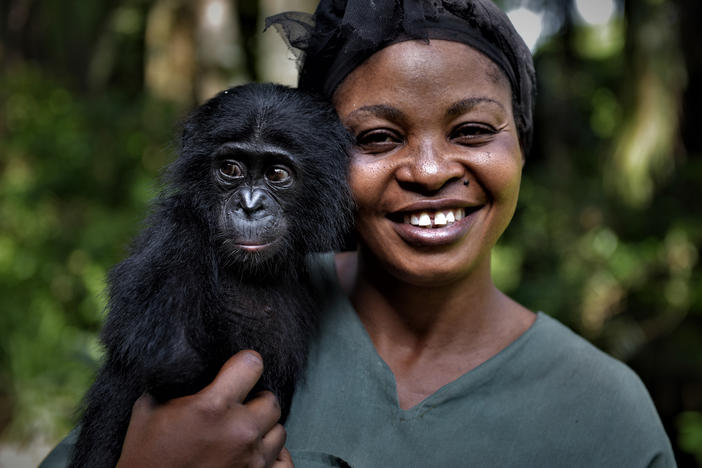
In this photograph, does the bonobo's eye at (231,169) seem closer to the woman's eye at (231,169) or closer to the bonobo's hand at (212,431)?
the woman's eye at (231,169)

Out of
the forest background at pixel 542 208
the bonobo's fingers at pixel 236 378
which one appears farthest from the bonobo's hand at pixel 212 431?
the forest background at pixel 542 208

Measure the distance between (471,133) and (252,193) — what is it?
0.65m

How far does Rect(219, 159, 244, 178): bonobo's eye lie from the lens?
179 cm

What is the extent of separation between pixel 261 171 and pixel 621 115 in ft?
15.0

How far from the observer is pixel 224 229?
1.73 meters

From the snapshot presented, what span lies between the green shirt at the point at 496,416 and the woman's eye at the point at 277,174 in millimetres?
572

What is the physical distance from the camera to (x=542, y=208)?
5.65 metres

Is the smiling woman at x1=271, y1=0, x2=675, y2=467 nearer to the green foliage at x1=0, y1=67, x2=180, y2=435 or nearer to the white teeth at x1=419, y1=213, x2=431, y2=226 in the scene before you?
the white teeth at x1=419, y1=213, x2=431, y2=226

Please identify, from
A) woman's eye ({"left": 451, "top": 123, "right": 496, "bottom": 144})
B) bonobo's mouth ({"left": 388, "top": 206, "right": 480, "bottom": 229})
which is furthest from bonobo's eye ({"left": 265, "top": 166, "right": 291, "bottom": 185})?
woman's eye ({"left": 451, "top": 123, "right": 496, "bottom": 144})

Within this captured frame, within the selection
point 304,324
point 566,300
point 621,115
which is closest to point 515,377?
point 304,324

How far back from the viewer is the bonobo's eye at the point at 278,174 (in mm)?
1828

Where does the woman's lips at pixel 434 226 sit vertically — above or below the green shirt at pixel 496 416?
above

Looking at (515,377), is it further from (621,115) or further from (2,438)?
(2,438)

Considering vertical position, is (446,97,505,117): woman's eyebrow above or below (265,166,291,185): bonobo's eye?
above
